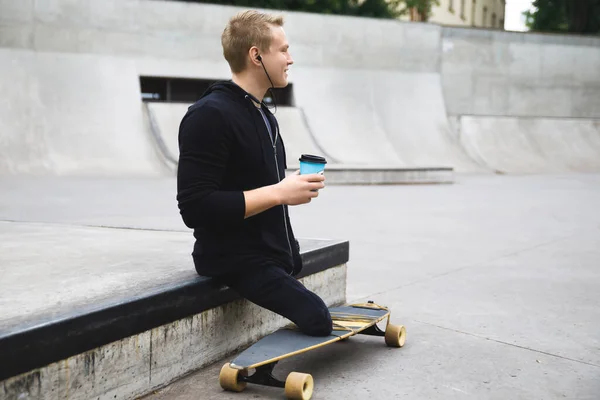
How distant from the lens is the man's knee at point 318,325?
8.39ft

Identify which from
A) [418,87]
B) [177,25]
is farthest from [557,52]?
[177,25]

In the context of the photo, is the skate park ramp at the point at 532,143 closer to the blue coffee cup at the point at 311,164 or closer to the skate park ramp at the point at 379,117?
the skate park ramp at the point at 379,117

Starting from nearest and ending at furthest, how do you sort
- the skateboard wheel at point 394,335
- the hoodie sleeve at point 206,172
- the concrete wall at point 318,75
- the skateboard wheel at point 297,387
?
1. the skateboard wheel at point 297,387
2. the hoodie sleeve at point 206,172
3. the skateboard wheel at point 394,335
4. the concrete wall at point 318,75

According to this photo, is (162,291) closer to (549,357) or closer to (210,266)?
(210,266)

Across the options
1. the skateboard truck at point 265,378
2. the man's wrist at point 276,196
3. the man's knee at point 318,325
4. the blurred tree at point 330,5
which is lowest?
the skateboard truck at point 265,378

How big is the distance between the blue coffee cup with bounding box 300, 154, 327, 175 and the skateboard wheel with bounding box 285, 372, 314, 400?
76 cm

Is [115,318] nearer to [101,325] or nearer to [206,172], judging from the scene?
[101,325]

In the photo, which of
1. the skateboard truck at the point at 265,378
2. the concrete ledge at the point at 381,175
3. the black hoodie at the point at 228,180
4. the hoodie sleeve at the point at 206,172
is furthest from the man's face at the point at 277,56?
the concrete ledge at the point at 381,175

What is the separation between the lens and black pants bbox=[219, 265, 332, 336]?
101 inches

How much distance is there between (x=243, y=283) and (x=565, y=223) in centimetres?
594

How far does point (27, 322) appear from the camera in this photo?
77.8 inches

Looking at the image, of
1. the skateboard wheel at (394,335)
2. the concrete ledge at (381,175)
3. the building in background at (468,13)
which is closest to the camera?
the skateboard wheel at (394,335)

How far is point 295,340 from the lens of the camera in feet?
8.38

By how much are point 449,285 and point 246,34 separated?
252 centimetres
